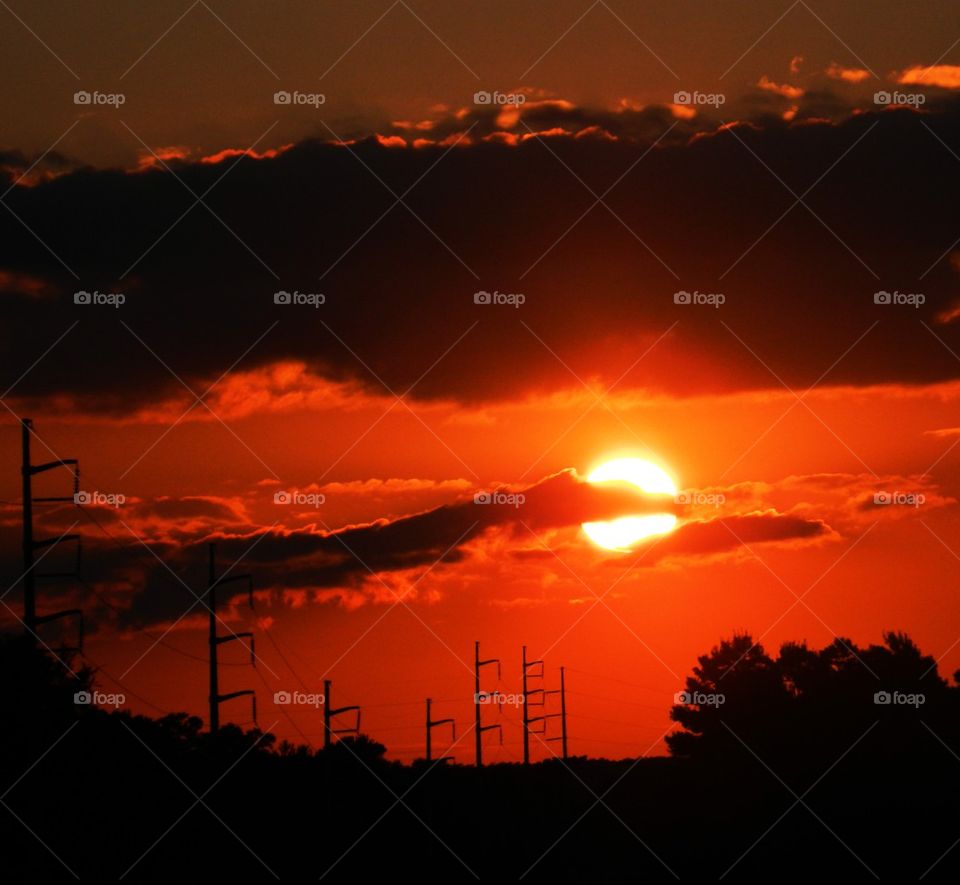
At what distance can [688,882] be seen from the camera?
53406mm

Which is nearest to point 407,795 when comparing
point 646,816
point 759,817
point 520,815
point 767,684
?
point 520,815

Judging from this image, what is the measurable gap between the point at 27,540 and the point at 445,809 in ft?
110

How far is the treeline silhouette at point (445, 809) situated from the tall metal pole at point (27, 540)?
4.82m

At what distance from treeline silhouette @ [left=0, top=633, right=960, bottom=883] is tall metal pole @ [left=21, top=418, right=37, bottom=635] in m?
4.82

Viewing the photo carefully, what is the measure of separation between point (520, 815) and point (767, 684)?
198 feet

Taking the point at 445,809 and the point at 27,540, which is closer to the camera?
the point at 27,540

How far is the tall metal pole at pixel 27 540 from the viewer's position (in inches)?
2052

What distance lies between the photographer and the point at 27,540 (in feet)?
176

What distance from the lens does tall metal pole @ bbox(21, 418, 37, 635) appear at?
5212 centimetres

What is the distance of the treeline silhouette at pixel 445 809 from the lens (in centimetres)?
5334

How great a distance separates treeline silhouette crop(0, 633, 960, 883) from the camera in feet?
175

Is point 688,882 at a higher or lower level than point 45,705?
lower

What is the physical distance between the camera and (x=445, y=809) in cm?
8112

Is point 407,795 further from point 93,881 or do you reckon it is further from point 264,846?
point 93,881
